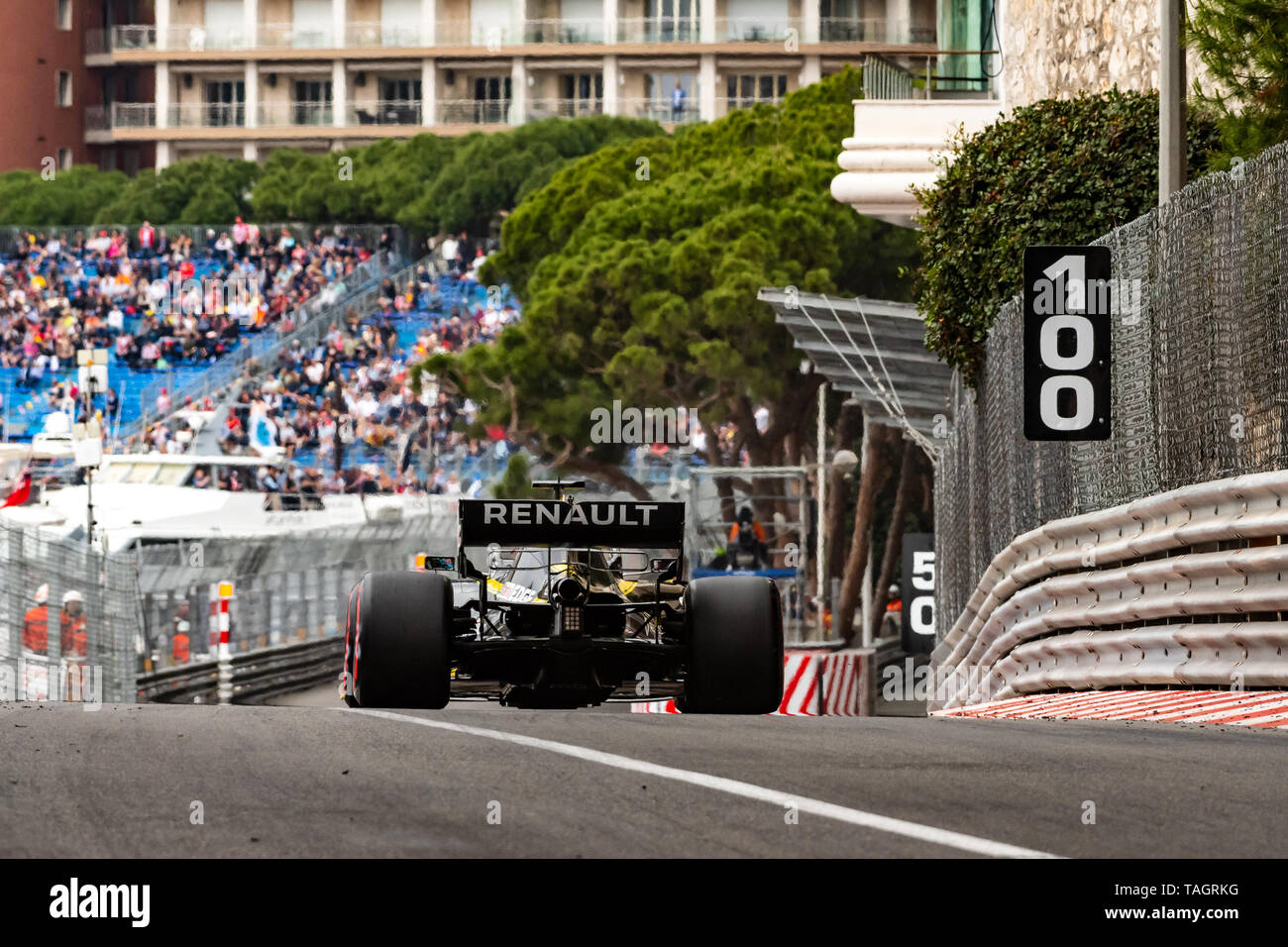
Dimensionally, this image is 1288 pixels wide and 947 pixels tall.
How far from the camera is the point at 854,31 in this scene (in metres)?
90.1

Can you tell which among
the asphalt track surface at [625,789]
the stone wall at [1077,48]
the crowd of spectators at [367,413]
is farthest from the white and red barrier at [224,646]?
the crowd of spectators at [367,413]

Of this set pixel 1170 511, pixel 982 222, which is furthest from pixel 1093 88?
pixel 1170 511

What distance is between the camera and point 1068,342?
13.9 m

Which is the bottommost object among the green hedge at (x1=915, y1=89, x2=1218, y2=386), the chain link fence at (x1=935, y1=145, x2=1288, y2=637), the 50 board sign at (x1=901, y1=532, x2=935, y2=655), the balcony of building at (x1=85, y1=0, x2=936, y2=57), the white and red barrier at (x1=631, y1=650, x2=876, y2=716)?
the white and red barrier at (x1=631, y1=650, x2=876, y2=716)

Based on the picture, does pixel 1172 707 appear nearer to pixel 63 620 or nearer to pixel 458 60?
A: pixel 63 620

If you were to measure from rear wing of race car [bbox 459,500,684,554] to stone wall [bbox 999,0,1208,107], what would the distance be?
329 inches

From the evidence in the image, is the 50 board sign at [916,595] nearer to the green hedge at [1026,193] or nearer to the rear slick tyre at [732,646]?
the green hedge at [1026,193]

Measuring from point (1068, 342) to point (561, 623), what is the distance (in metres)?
4.48

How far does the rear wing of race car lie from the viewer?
11.2 m

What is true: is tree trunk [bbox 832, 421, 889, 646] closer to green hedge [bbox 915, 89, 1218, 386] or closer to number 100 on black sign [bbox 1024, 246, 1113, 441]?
green hedge [bbox 915, 89, 1218, 386]

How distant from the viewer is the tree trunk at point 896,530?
38750 mm

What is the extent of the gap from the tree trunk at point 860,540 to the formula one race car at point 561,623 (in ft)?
82.7

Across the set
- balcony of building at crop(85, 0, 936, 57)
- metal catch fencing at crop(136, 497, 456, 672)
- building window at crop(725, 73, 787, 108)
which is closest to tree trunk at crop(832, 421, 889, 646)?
metal catch fencing at crop(136, 497, 456, 672)

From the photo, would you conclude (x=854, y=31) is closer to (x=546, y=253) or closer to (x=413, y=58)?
(x=413, y=58)
